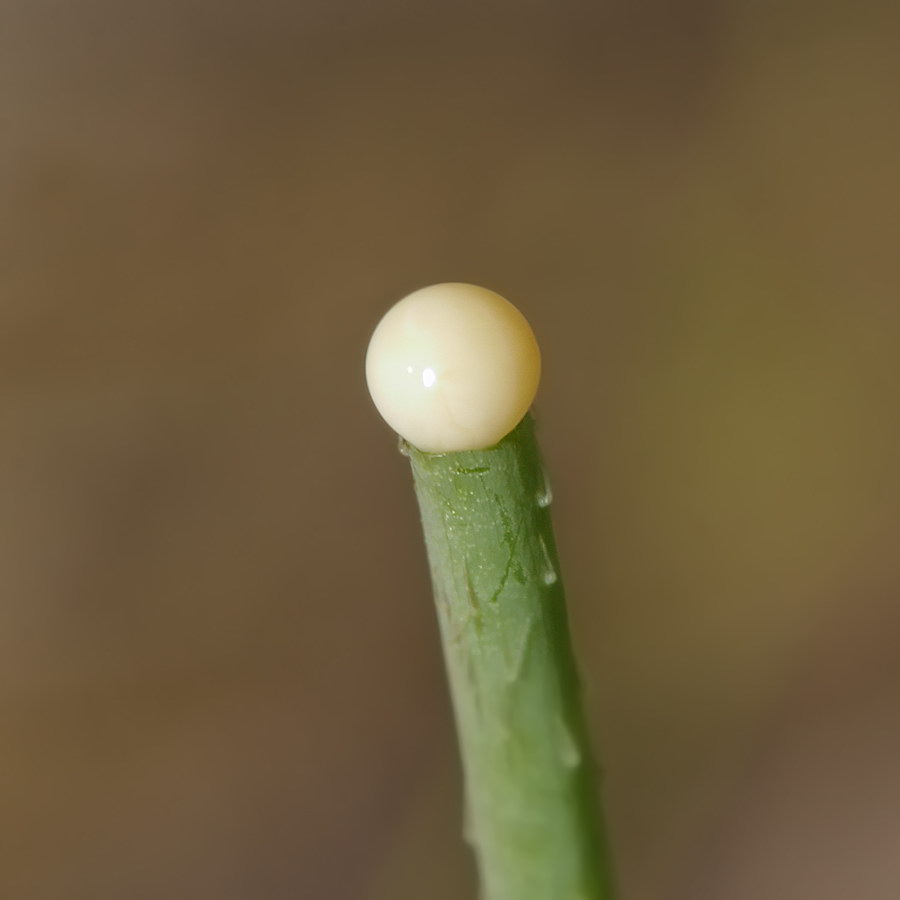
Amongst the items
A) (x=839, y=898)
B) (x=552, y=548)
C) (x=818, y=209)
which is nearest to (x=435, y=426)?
(x=552, y=548)

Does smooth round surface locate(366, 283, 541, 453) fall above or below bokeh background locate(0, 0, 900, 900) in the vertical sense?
below

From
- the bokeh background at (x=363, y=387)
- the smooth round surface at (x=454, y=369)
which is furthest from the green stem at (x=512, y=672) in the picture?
the bokeh background at (x=363, y=387)

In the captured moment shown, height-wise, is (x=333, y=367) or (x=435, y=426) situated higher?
(x=333, y=367)

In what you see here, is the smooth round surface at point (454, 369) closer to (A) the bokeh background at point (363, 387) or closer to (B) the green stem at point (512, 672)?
(B) the green stem at point (512, 672)

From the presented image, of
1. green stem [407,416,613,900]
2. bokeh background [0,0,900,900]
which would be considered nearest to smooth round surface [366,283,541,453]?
green stem [407,416,613,900]

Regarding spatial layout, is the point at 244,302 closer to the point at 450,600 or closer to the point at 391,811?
the point at 391,811

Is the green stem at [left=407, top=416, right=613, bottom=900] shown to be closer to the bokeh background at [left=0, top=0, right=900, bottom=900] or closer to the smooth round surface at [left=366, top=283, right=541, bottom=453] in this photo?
the smooth round surface at [left=366, top=283, right=541, bottom=453]
